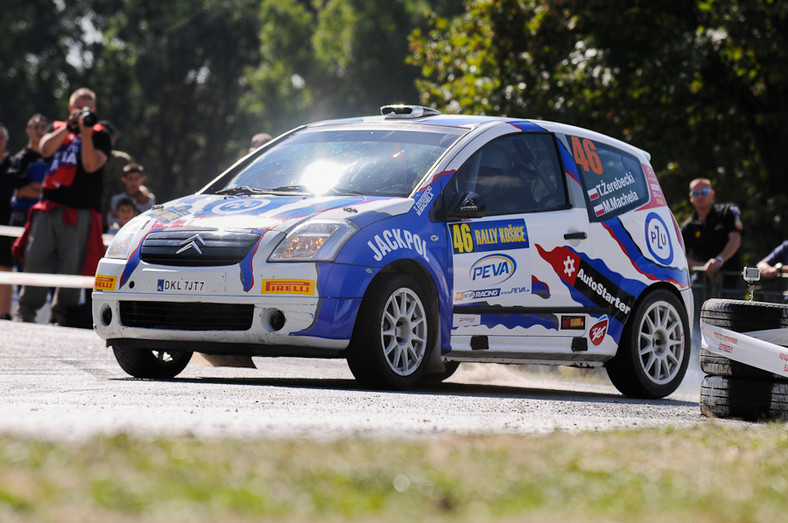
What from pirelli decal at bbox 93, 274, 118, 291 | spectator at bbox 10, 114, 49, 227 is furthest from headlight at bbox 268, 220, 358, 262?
spectator at bbox 10, 114, 49, 227

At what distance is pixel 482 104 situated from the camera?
22.8 m

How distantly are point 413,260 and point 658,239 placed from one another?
264cm

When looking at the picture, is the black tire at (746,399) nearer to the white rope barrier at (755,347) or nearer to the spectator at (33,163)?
the white rope barrier at (755,347)

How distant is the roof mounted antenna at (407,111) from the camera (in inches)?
383

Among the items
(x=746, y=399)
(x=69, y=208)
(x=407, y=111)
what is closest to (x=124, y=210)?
(x=69, y=208)

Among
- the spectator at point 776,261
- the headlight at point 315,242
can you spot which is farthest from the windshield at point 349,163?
the spectator at point 776,261

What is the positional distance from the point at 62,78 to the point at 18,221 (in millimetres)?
47134

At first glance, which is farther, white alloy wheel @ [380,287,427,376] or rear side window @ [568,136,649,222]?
rear side window @ [568,136,649,222]

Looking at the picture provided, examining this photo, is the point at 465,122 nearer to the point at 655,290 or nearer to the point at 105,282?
the point at 655,290

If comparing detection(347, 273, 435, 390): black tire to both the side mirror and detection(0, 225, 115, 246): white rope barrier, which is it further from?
detection(0, 225, 115, 246): white rope barrier

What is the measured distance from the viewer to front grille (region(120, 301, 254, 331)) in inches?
316

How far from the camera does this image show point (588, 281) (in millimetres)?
9438

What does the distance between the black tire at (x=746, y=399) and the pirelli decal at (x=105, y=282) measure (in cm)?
356

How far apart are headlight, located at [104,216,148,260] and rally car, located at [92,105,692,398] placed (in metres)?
0.02
